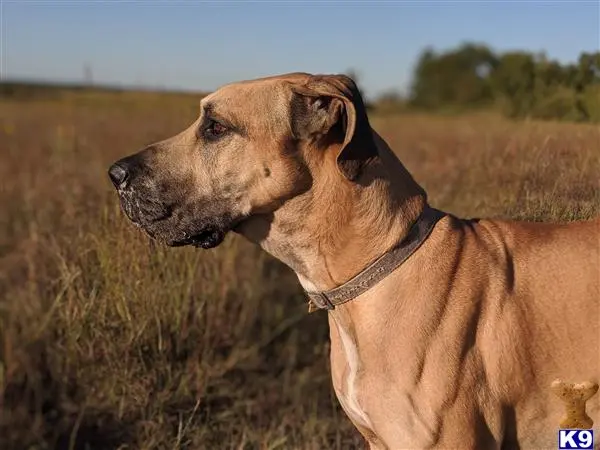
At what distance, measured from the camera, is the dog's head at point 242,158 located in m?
2.82

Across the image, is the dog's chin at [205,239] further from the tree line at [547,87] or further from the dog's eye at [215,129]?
the tree line at [547,87]

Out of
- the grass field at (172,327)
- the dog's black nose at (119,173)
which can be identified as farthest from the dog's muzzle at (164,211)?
the grass field at (172,327)

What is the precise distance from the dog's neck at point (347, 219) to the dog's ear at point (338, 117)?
0.11 m

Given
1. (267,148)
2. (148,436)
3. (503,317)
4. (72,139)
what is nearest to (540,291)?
(503,317)

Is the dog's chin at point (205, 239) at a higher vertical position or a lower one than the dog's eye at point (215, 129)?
lower

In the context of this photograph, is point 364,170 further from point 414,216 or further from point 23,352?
point 23,352

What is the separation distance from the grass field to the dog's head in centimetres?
132

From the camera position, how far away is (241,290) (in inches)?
240

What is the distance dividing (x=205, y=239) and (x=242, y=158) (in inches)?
15.8

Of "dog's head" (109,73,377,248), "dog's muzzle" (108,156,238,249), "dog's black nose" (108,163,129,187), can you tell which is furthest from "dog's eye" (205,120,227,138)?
"dog's black nose" (108,163,129,187)

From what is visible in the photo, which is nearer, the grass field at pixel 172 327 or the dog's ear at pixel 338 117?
the dog's ear at pixel 338 117

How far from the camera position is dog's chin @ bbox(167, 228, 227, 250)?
9.64ft

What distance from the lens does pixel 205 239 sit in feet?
9.81

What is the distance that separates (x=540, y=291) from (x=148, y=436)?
2.62 m
